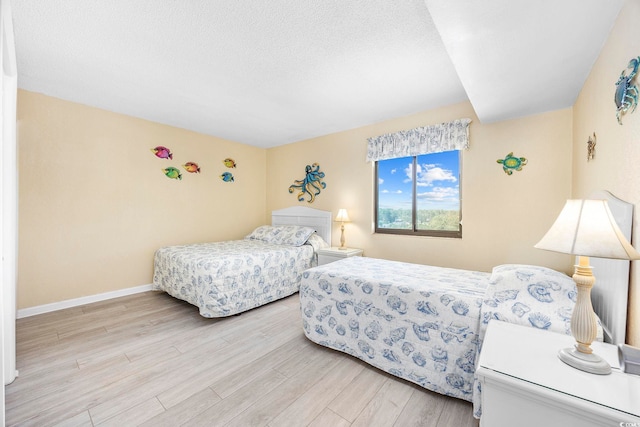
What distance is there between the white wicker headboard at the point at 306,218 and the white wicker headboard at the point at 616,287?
3065 millimetres

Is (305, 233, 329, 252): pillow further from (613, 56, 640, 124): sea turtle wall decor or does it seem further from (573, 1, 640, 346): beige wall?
(613, 56, 640, 124): sea turtle wall decor

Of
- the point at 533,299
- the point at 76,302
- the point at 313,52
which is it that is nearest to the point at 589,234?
the point at 533,299

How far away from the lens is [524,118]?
2631mm

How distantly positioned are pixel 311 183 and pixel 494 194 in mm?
2611

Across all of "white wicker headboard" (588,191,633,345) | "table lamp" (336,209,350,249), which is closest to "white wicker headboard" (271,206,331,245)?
"table lamp" (336,209,350,249)

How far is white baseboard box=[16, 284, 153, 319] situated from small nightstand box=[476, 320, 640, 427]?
4.07 meters

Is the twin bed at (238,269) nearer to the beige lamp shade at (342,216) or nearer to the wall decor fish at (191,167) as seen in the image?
the beige lamp shade at (342,216)

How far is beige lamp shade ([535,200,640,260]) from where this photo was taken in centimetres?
93

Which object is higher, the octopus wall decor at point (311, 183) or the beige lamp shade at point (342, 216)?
the octopus wall decor at point (311, 183)

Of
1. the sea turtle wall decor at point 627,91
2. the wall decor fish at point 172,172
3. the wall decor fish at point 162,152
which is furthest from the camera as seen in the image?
the wall decor fish at point 172,172

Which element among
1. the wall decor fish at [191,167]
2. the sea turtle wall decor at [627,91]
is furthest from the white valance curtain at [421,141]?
the wall decor fish at [191,167]

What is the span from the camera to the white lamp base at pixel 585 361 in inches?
38.4

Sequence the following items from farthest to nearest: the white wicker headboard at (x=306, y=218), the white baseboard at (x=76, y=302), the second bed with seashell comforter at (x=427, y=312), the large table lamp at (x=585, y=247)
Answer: the white wicker headboard at (x=306, y=218)
the white baseboard at (x=76, y=302)
the second bed with seashell comforter at (x=427, y=312)
the large table lamp at (x=585, y=247)

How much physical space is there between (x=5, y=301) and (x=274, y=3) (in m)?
2.53
